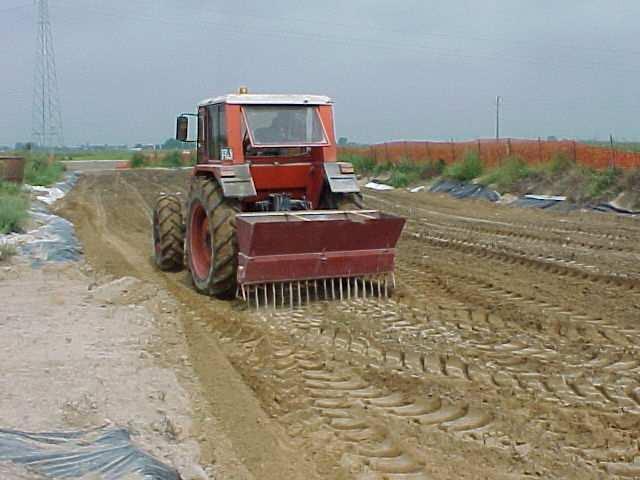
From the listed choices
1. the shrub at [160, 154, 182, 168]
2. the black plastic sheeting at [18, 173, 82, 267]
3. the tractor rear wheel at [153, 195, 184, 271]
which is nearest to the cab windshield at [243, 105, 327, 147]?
the tractor rear wheel at [153, 195, 184, 271]

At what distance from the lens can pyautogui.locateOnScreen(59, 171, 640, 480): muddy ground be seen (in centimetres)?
455

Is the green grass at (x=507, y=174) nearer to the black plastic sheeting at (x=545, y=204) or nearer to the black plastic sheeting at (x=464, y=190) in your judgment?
the black plastic sheeting at (x=464, y=190)

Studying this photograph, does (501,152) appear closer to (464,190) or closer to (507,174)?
(464,190)

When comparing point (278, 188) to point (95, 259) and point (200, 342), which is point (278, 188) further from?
point (95, 259)

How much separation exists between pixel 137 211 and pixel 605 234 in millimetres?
11012

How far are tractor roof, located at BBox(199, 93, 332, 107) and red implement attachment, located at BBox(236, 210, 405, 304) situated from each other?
1.46m

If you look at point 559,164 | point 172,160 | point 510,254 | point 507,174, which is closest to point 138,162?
point 172,160

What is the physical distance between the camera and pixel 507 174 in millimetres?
22297

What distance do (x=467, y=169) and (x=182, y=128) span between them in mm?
15971

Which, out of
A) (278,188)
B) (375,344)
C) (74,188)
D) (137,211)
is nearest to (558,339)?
(375,344)

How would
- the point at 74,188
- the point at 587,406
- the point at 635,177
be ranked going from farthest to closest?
the point at 74,188
the point at 635,177
the point at 587,406

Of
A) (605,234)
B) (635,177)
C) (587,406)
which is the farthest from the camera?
(635,177)

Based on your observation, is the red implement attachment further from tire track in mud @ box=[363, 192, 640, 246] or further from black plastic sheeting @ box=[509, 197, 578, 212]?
black plastic sheeting @ box=[509, 197, 578, 212]

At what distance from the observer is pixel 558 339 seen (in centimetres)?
677
